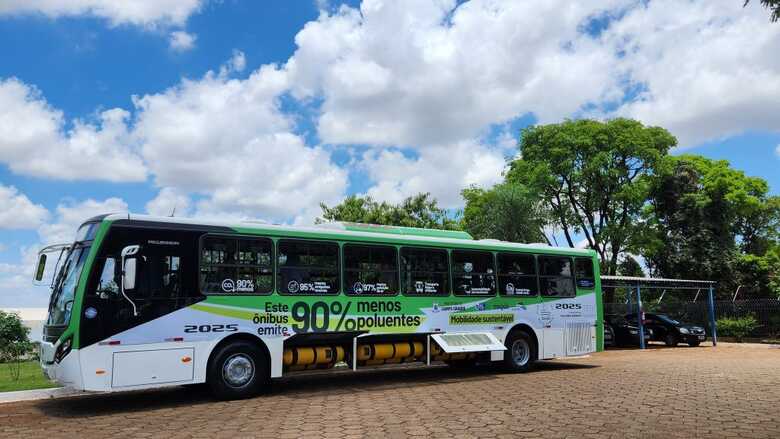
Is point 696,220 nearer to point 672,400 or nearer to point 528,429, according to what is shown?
point 672,400

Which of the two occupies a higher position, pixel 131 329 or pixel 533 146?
pixel 533 146

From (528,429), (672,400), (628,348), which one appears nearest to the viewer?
(528,429)

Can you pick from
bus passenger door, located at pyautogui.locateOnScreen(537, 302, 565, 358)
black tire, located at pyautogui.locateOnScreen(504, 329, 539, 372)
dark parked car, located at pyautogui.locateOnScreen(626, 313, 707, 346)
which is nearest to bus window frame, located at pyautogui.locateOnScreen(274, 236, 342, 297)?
black tire, located at pyautogui.locateOnScreen(504, 329, 539, 372)

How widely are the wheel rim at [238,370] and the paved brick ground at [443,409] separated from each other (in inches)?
16.7

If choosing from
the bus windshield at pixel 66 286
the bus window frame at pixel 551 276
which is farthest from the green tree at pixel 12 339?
the bus window frame at pixel 551 276

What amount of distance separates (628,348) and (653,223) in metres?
16.0

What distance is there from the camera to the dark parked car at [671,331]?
2645cm

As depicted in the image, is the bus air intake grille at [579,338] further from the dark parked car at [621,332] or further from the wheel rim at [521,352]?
the dark parked car at [621,332]

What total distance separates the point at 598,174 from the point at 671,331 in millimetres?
13214

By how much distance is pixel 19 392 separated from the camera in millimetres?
11938

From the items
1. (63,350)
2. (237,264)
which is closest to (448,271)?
(237,264)

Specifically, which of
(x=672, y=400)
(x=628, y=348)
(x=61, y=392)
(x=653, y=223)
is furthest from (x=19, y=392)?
(x=653, y=223)

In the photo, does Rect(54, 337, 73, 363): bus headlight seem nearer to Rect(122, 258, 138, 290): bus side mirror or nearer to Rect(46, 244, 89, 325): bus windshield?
Rect(46, 244, 89, 325): bus windshield

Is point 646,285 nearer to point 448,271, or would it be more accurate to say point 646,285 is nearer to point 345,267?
point 448,271
